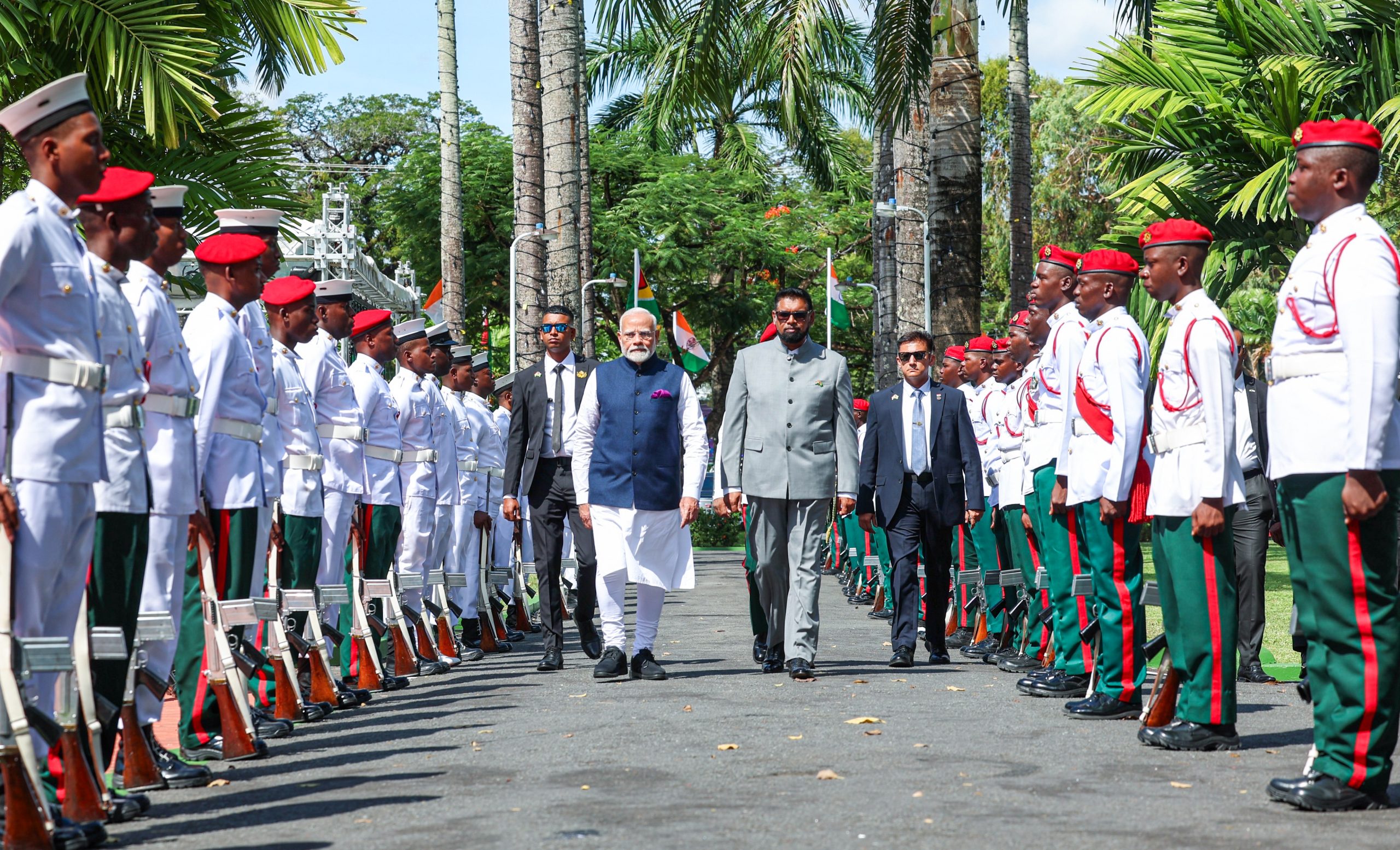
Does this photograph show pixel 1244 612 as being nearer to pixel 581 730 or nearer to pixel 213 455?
pixel 581 730

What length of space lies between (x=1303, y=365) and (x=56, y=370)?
4.38 metres

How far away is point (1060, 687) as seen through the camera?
9.61m

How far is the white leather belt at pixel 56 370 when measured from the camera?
5688 millimetres

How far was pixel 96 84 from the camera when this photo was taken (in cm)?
1056

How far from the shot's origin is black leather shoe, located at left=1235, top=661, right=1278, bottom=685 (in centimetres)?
1052

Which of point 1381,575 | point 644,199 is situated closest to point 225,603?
point 1381,575

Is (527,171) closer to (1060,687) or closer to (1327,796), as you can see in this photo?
(1060,687)

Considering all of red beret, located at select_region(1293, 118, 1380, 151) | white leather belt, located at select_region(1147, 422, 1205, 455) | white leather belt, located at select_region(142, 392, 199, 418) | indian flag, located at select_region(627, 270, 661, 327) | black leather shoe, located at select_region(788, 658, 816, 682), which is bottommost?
black leather shoe, located at select_region(788, 658, 816, 682)

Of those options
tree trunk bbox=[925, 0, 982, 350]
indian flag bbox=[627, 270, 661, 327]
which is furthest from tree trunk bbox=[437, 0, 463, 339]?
tree trunk bbox=[925, 0, 982, 350]

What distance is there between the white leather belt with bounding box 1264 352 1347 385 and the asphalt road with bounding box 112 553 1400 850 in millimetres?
1548

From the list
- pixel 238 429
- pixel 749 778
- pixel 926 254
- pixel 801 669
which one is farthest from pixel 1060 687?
pixel 926 254

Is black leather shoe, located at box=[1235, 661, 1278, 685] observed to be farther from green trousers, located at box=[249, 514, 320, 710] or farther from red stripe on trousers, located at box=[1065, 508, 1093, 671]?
green trousers, located at box=[249, 514, 320, 710]

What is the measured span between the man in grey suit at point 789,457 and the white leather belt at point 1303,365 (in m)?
4.48

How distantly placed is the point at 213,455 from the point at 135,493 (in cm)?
161
